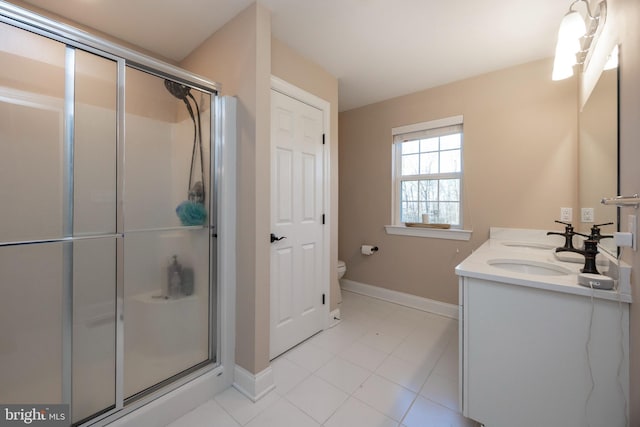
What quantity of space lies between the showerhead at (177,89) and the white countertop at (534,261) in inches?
75.1

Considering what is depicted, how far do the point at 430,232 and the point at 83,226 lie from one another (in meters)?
2.82

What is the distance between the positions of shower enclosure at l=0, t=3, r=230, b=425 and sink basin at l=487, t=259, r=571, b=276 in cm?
200

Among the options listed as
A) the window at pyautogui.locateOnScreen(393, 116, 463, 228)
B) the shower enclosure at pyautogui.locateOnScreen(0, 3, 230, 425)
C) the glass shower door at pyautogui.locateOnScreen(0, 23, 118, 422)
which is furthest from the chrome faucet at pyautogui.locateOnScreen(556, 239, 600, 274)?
the glass shower door at pyautogui.locateOnScreen(0, 23, 118, 422)

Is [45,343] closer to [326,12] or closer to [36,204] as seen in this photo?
[36,204]

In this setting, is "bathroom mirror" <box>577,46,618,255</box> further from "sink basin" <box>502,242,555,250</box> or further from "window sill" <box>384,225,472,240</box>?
"window sill" <box>384,225,472,240</box>

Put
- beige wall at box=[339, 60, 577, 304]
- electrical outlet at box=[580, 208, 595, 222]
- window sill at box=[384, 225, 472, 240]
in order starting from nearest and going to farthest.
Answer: electrical outlet at box=[580, 208, 595, 222] → beige wall at box=[339, 60, 577, 304] → window sill at box=[384, 225, 472, 240]

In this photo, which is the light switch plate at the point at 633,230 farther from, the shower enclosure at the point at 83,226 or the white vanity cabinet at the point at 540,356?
the shower enclosure at the point at 83,226

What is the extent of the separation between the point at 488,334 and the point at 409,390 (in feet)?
2.34

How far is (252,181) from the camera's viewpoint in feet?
5.14

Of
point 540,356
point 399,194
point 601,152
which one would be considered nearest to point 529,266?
point 540,356

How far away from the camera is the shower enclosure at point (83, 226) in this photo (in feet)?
3.99

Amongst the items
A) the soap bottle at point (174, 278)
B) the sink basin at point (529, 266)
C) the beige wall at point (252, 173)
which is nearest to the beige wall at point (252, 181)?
the beige wall at point (252, 173)

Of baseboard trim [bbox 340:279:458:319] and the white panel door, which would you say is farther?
baseboard trim [bbox 340:279:458:319]

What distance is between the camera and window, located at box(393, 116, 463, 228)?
264 centimetres
